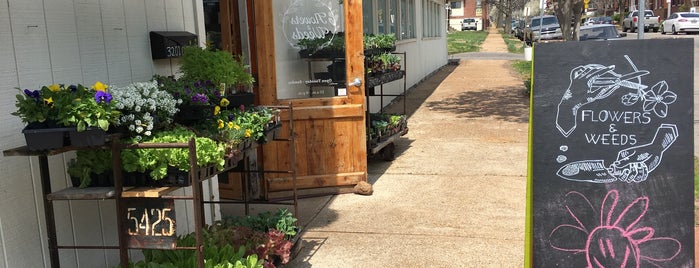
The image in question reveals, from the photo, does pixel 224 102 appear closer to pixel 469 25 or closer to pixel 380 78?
pixel 380 78

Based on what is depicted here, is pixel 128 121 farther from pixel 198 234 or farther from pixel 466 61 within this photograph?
pixel 466 61

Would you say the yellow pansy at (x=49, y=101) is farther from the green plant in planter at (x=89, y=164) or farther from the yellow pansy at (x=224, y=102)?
the yellow pansy at (x=224, y=102)

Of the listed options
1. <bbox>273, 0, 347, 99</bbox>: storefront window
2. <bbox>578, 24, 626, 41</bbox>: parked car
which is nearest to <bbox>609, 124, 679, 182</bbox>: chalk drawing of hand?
<bbox>273, 0, 347, 99</bbox>: storefront window

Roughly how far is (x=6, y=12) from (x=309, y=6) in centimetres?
347

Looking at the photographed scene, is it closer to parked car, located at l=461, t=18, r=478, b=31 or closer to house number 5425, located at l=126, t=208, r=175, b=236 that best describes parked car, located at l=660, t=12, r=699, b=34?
house number 5425, located at l=126, t=208, r=175, b=236

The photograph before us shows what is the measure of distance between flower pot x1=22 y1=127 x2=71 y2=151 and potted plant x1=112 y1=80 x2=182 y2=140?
27 centimetres

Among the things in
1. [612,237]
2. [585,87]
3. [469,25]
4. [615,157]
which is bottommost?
[612,237]

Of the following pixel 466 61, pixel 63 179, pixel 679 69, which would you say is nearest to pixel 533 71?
pixel 679 69

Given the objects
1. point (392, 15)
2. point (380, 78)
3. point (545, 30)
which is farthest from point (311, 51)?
point (545, 30)

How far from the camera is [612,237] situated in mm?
3189

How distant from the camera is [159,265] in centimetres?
332

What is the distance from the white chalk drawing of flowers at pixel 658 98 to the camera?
124 inches

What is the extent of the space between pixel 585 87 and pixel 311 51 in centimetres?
325

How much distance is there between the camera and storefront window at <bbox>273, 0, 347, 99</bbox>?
594cm
